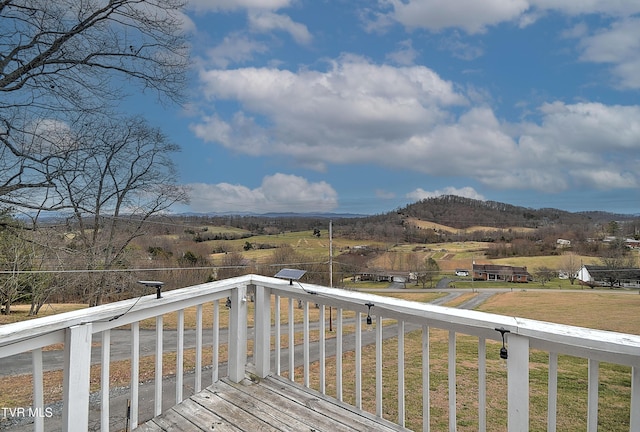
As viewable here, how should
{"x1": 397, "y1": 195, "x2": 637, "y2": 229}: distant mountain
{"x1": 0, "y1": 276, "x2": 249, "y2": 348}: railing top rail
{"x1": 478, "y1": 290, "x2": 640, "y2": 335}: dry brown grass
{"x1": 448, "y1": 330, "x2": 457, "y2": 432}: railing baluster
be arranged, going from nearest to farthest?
{"x1": 0, "y1": 276, "x2": 249, "y2": 348}: railing top rail → {"x1": 448, "y1": 330, "x2": 457, "y2": 432}: railing baluster → {"x1": 478, "y1": 290, "x2": 640, "y2": 335}: dry brown grass → {"x1": 397, "y1": 195, "x2": 637, "y2": 229}: distant mountain

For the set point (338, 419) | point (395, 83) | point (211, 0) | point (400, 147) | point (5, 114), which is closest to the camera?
point (338, 419)

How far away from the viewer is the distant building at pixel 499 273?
34.9 feet

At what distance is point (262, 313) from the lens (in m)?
2.27

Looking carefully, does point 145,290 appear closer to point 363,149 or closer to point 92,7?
point 92,7

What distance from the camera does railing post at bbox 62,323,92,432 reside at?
1.28 metres

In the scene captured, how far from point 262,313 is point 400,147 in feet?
42.7

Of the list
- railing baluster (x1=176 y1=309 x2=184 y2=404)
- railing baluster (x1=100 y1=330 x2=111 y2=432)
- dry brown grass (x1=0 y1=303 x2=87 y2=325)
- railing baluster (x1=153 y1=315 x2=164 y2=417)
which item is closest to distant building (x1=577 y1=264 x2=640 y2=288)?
railing baluster (x1=176 y1=309 x2=184 y2=404)

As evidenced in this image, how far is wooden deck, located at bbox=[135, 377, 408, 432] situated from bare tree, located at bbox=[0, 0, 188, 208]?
4.45 metres

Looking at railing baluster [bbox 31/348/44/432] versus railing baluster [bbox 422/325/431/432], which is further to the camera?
railing baluster [bbox 422/325/431/432]

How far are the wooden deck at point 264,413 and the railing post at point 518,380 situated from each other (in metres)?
0.62

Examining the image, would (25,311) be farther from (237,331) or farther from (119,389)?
(237,331)

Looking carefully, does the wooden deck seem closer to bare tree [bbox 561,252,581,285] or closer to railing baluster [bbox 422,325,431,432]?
railing baluster [bbox 422,325,431,432]

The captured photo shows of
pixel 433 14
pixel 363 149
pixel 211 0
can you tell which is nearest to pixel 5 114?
pixel 211 0

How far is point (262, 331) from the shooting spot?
227 cm
